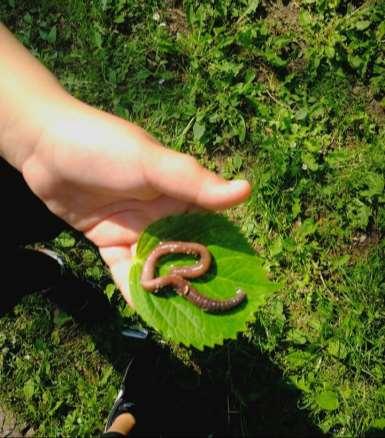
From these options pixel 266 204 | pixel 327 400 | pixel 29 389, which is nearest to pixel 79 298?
pixel 29 389

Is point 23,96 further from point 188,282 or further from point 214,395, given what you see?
point 214,395

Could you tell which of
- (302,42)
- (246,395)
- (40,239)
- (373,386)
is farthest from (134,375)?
(302,42)

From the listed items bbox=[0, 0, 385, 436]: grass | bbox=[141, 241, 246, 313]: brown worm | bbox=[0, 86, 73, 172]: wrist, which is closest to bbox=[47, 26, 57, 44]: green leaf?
bbox=[0, 0, 385, 436]: grass

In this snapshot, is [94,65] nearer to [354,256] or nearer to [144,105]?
[144,105]

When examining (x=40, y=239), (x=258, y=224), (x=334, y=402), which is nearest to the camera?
(x=40, y=239)

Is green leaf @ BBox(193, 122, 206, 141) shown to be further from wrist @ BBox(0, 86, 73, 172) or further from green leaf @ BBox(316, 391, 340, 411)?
green leaf @ BBox(316, 391, 340, 411)

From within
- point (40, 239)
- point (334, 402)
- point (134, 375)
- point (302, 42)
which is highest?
point (302, 42)

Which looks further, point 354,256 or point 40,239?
point 354,256
